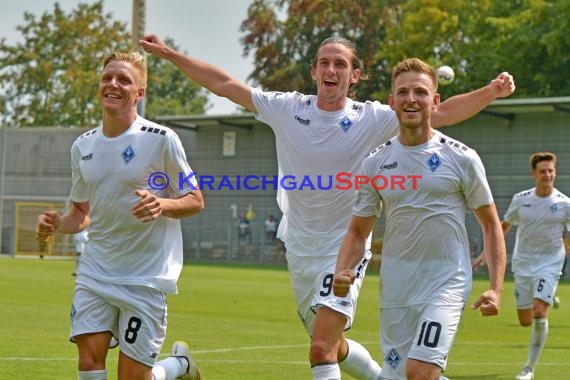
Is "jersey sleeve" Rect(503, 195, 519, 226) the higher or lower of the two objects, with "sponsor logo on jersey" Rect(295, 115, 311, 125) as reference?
lower

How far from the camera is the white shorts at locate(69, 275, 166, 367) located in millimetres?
7902

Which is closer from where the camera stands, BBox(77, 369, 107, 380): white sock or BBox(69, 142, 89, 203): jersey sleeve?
BBox(77, 369, 107, 380): white sock

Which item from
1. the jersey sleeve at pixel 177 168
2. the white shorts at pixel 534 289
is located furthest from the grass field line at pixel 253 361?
the jersey sleeve at pixel 177 168

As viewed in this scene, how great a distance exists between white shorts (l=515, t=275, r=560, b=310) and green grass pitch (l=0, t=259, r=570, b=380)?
69 cm

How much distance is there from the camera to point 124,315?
797 centimetres

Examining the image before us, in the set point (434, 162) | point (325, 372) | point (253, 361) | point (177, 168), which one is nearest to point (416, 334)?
point (434, 162)

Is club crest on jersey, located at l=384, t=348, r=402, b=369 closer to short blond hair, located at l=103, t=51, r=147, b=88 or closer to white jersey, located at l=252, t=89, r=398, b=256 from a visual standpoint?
white jersey, located at l=252, t=89, r=398, b=256

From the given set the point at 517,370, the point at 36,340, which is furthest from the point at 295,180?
the point at 36,340

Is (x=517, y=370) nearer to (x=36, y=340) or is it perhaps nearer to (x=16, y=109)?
(x=36, y=340)

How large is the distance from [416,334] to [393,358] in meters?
0.26

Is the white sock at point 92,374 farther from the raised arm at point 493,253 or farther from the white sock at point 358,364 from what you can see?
the raised arm at point 493,253

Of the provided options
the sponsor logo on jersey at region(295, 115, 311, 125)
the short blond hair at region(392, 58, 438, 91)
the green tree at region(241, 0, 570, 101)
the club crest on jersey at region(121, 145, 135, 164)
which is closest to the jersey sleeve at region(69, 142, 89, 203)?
the club crest on jersey at region(121, 145, 135, 164)

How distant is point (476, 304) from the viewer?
281 inches

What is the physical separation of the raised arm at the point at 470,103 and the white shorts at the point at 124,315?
95.3 inches
